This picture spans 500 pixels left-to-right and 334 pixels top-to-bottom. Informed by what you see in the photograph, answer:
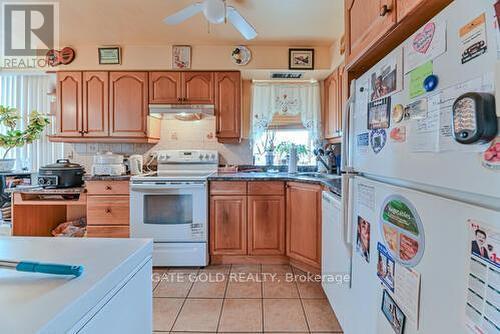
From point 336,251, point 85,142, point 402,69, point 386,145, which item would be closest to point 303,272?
point 336,251

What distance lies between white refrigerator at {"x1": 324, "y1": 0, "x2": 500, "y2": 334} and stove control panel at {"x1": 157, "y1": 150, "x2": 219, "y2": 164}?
2.41 meters

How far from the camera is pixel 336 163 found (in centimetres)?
321

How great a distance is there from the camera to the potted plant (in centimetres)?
359

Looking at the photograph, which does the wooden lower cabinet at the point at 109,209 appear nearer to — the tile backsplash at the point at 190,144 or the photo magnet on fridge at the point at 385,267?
the tile backsplash at the point at 190,144

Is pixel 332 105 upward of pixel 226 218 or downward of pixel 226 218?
upward

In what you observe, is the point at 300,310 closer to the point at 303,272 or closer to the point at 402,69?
the point at 303,272

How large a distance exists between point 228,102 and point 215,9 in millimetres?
1216

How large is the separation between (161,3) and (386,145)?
2304 mm

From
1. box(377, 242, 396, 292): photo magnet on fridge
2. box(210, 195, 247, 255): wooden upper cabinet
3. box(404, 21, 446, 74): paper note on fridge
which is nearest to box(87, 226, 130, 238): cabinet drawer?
box(210, 195, 247, 255): wooden upper cabinet

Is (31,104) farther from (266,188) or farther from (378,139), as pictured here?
(378,139)

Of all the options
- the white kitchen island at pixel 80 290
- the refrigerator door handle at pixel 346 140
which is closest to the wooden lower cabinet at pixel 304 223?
the refrigerator door handle at pixel 346 140

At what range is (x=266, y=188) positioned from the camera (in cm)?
291

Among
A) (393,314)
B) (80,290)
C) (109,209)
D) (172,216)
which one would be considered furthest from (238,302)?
(80,290)

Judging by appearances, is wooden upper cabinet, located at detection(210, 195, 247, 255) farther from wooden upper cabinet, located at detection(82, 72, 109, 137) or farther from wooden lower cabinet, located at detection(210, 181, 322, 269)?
wooden upper cabinet, located at detection(82, 72, 109, 137)
